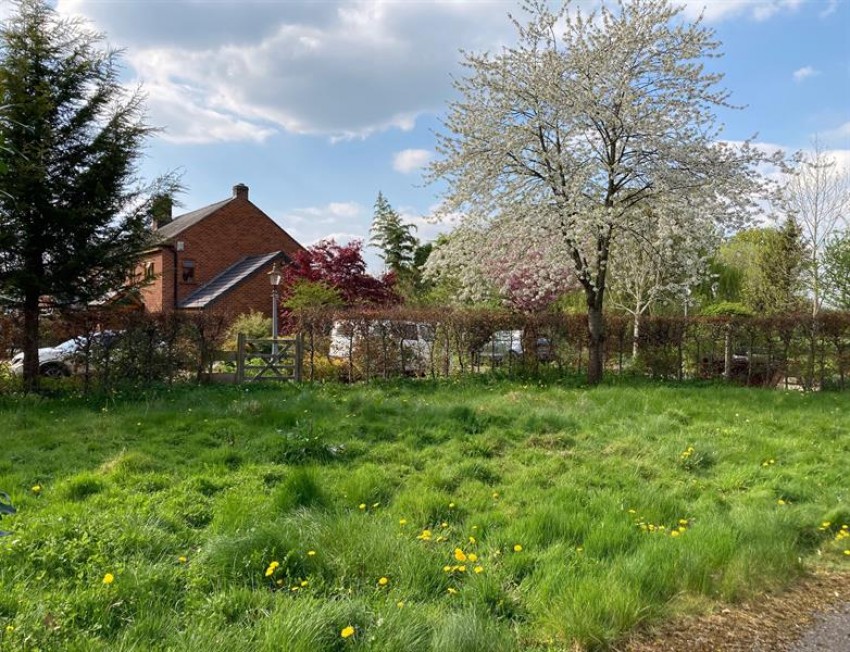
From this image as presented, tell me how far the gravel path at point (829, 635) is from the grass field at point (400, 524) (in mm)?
353

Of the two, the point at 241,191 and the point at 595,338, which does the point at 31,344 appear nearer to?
the point at 595,338

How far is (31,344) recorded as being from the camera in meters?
10.8

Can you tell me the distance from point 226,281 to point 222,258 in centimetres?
284

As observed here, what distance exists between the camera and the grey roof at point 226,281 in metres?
26.6

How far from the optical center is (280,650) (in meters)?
2.57

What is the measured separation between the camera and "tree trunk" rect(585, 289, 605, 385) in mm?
12312

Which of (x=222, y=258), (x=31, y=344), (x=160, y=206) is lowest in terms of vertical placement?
(x=31, y=344)

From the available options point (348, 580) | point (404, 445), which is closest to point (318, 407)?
point (404, 445)

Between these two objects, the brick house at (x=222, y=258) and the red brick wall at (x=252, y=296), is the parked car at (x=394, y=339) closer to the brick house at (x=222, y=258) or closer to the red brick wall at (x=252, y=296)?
the brick house at (x=222, y=258)

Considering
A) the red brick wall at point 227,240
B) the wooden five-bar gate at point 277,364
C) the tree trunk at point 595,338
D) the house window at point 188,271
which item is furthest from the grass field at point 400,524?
the red brick wall at point 227,240

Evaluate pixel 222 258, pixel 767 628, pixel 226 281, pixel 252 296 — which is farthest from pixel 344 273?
pixel 767 628

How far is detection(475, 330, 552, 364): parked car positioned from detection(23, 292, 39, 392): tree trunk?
359 inches

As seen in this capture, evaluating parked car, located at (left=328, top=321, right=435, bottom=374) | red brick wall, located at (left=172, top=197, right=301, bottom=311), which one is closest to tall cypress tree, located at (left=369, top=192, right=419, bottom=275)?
red brick wall, located at (left=172, top=197, right=301, bottom=311)

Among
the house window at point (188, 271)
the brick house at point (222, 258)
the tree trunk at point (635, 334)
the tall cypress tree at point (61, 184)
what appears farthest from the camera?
the house window at point (188, 271)
